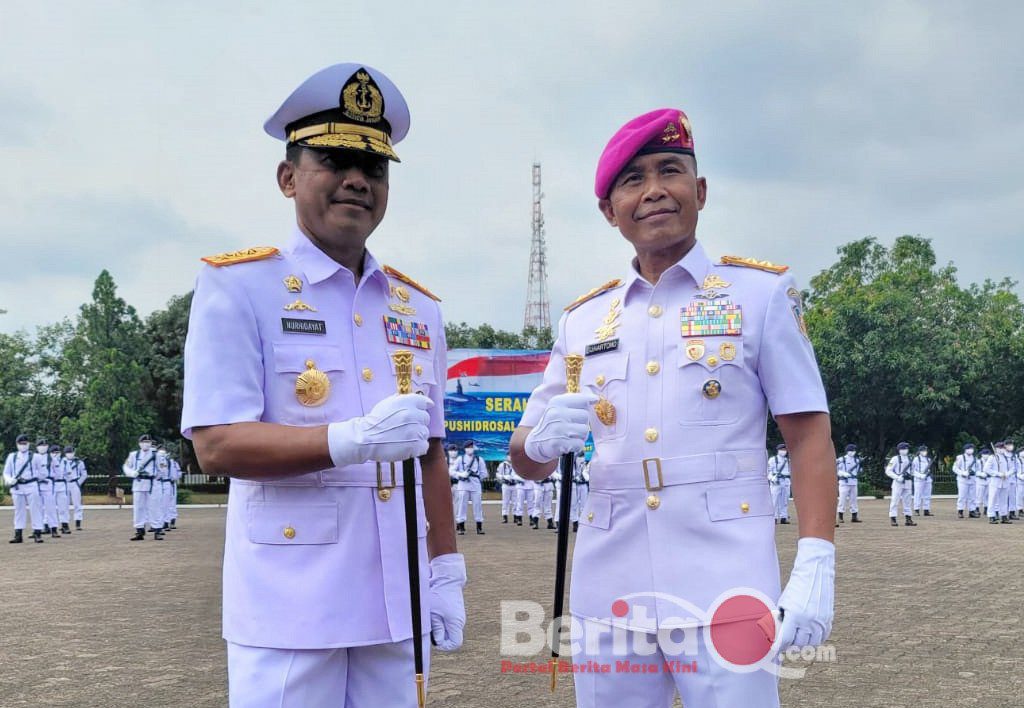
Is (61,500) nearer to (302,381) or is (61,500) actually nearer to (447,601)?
(447,601)

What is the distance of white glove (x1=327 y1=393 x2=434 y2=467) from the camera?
2.62 m

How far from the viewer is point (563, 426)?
3.16m

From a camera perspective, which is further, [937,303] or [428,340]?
[937,303]

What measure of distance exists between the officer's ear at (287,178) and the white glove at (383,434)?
2.69ft

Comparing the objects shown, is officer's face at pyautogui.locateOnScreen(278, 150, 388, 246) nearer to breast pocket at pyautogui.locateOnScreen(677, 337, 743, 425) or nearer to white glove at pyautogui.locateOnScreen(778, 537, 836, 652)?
breast pocket at pyautogui.locateOnScreen(677, 337, 743, 425)

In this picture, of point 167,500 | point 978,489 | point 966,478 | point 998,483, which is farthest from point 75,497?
point 978,489

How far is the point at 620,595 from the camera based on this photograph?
3172mm

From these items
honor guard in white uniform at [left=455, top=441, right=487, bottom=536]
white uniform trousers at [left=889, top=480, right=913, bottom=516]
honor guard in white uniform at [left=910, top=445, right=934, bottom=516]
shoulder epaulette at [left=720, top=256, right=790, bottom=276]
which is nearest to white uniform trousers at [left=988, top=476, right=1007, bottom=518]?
honor guard in white uniform at [left=910, top=445, right=934, bottom=516]

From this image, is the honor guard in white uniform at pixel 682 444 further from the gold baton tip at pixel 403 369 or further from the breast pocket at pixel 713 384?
the gold baton tip at pixel 403 369

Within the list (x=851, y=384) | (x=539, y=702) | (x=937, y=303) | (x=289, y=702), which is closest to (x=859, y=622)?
(x=539, y=702)

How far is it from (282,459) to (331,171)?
911mm

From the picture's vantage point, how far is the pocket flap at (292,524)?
2.74 metres

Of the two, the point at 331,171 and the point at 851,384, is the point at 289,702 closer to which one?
the point at 331,171

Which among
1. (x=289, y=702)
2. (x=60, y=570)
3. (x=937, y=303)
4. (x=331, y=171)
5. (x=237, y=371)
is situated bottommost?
(x=60, y=570)
